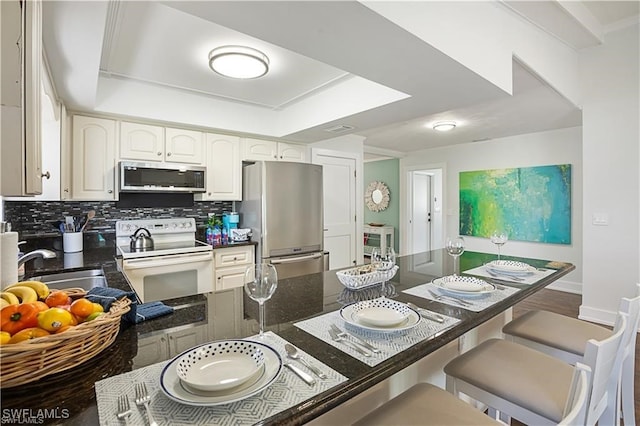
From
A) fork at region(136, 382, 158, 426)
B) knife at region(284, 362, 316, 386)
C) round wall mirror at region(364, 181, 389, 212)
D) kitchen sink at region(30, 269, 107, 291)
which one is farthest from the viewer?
round wall mirror at region(364, 181, 389, 212)

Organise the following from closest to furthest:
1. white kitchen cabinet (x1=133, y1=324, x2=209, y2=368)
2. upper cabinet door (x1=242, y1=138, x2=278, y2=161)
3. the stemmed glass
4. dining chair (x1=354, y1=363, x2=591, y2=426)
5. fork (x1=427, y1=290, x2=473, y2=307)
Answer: white kitchen cabinet (x1=133, y1=324, x2=209, y2=368) < dining chair (x1=354, y1=363, x2=591, y2=426) < fork (x1=427, y1=290, x2=473, y2=307) < the stemmed glass < upper cabinet door (x1=242, y1=138, x2=278, y2=161)

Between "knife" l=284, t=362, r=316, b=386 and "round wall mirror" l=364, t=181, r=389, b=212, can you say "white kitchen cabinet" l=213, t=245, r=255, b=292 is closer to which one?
"knife" l=284, t=362, r=316, b=386

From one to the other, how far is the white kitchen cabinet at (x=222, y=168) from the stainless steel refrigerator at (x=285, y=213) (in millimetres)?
117

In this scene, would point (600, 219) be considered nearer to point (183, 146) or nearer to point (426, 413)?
point (426, 413)

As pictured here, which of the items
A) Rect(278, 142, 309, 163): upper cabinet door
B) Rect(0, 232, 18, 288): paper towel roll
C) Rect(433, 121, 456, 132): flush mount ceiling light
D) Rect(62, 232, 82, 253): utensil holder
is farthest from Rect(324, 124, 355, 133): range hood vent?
Rect(0, 232, 18, 288): paper towel roll

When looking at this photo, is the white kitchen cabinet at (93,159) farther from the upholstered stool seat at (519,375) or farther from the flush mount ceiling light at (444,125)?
the flush mount ceiling light at (444,125)

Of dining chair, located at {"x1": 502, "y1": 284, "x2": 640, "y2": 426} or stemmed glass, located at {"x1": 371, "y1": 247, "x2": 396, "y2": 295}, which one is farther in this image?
stemmed glass, located at {"x1": 371, "y1": 247, "x2": 396, "y2": 295}

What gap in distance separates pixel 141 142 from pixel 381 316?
2.87 meters

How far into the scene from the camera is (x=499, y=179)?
5.07 metres

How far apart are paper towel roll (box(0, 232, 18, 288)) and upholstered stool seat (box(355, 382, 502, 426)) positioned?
1185 millimetres

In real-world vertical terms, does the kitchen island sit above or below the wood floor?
above

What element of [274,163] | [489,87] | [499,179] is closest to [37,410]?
[489,87]

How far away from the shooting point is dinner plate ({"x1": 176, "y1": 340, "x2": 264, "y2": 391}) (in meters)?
0.69

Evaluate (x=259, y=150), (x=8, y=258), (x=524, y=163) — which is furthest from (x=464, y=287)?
(x=524, y=163)
